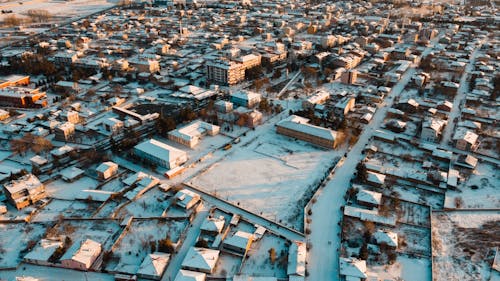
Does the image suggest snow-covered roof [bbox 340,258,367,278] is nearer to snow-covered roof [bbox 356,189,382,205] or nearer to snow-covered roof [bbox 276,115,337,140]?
snow-covered roof [bbox 356,189,382,205]

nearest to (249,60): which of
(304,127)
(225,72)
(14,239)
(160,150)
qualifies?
(225,72)

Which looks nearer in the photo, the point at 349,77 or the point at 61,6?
the point at 349,77

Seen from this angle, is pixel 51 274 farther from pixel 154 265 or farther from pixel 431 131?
pixel 431 131

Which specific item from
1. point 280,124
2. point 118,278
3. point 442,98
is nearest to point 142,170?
point 118,278

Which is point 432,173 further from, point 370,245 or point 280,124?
point 280,124

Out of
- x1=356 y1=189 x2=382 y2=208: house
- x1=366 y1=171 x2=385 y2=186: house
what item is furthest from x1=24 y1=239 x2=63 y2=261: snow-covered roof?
x1=366 y1=171 x2=385 y2=186: house

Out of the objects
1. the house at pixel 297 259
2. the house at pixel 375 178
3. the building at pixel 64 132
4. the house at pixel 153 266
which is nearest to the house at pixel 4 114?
the building at pixel 64 132
